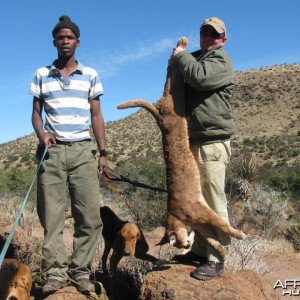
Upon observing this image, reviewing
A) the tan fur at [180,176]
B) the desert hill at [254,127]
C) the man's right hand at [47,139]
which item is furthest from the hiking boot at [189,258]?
the desert hill at [254,127]

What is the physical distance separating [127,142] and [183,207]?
Answer: 4438 centimetres

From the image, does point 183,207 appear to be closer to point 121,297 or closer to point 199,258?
point 199,258

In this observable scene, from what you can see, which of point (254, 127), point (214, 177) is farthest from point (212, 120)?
point (254, 127)

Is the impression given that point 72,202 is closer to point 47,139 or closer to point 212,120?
point 47,139

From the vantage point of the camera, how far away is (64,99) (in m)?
4.58

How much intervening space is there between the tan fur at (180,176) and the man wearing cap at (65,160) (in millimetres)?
846

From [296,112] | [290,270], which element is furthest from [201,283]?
[296,112]

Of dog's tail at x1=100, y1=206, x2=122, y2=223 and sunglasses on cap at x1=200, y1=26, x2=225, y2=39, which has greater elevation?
sunglasses on cap at x1=200, y1=26, x2=225, y2=39

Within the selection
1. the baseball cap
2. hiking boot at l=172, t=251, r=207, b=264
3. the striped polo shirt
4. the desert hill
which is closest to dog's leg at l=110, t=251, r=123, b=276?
hiking boot at l=172, t=251, r=207, b=264

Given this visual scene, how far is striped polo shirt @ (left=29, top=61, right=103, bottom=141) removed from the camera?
459cm

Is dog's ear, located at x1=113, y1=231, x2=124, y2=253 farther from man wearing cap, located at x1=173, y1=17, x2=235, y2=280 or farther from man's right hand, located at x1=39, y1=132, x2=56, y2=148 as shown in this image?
man's right hand, located at x1=39, y1=132, x2=56, y2=148

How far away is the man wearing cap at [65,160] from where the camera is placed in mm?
4570

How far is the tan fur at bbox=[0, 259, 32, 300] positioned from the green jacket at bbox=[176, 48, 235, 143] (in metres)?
2.15

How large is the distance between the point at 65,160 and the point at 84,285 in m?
1.30
